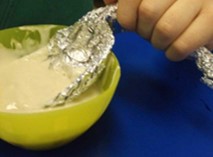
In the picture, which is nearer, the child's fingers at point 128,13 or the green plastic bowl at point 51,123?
the green plastic bowl at point 51,123

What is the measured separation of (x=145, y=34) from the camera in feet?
1.74

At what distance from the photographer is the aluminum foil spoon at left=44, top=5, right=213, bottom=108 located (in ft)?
1.59

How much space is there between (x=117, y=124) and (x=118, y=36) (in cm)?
22

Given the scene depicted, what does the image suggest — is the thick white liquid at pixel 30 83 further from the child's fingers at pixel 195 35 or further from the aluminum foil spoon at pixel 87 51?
the child's fingers at pixel 195 35

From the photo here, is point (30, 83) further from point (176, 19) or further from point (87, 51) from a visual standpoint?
point (176, 19)

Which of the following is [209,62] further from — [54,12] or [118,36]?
[54,12]

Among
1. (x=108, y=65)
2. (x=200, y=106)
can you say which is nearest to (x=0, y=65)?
(x=108, y=65)

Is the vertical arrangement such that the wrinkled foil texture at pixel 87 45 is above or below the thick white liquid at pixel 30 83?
above

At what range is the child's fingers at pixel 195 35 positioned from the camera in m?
0.50

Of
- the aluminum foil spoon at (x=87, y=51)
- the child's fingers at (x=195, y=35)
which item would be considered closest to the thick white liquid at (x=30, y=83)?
the aluminum foil spoon at (x=87, y=51)

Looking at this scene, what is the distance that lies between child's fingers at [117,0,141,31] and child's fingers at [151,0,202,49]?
38 millimetres

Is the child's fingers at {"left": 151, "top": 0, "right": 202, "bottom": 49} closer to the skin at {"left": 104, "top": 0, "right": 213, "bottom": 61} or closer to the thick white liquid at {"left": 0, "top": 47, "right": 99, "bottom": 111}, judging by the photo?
the skin at {"left": 104, "top": 0, "right": 213, "bottom": 61}

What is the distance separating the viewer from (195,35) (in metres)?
0.49

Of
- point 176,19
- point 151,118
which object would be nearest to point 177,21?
point 176,19
